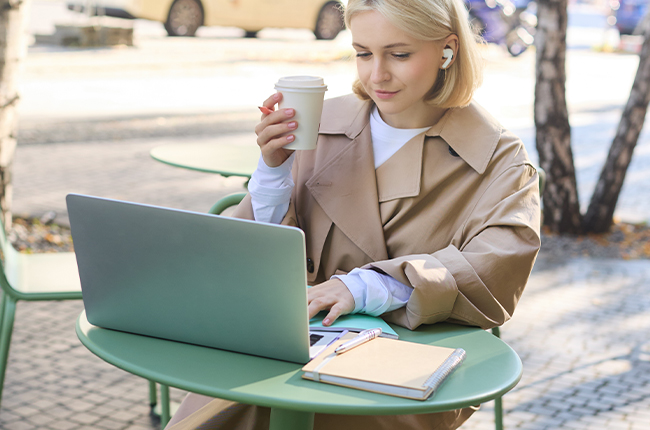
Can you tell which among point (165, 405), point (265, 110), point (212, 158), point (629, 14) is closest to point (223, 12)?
point (629, 14)

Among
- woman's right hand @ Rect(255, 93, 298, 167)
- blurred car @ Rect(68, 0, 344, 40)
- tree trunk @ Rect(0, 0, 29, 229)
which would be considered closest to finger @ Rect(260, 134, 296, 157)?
woman's right hand @ Rect(255, 93, 298, 167)

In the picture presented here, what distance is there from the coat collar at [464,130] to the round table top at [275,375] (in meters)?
0.51

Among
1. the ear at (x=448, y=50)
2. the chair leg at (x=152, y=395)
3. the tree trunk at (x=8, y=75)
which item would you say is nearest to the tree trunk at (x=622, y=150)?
the chair leg at (x=152, y=395)

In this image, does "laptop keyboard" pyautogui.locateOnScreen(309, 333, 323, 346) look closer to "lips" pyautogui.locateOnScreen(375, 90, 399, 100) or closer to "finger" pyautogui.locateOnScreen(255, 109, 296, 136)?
"finger" pyautogui.locateOnScreen(255, 109, 296, 136)

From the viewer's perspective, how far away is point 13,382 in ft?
10.9

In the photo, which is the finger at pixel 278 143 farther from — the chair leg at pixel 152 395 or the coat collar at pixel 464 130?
the chair leg at pixel 152 395

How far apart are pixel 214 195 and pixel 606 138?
18.9 ft

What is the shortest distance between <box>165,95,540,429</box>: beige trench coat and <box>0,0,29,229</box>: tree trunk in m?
3.44

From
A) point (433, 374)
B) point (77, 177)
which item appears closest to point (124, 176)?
point (77, 177)

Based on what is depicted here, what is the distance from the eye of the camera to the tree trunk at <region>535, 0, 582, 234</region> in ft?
18.3

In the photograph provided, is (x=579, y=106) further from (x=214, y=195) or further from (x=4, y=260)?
(x=4, y=260)

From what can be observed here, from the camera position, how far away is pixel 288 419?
1.38 m

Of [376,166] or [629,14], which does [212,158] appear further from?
[629,14]

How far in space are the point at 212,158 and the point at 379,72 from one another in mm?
2118
